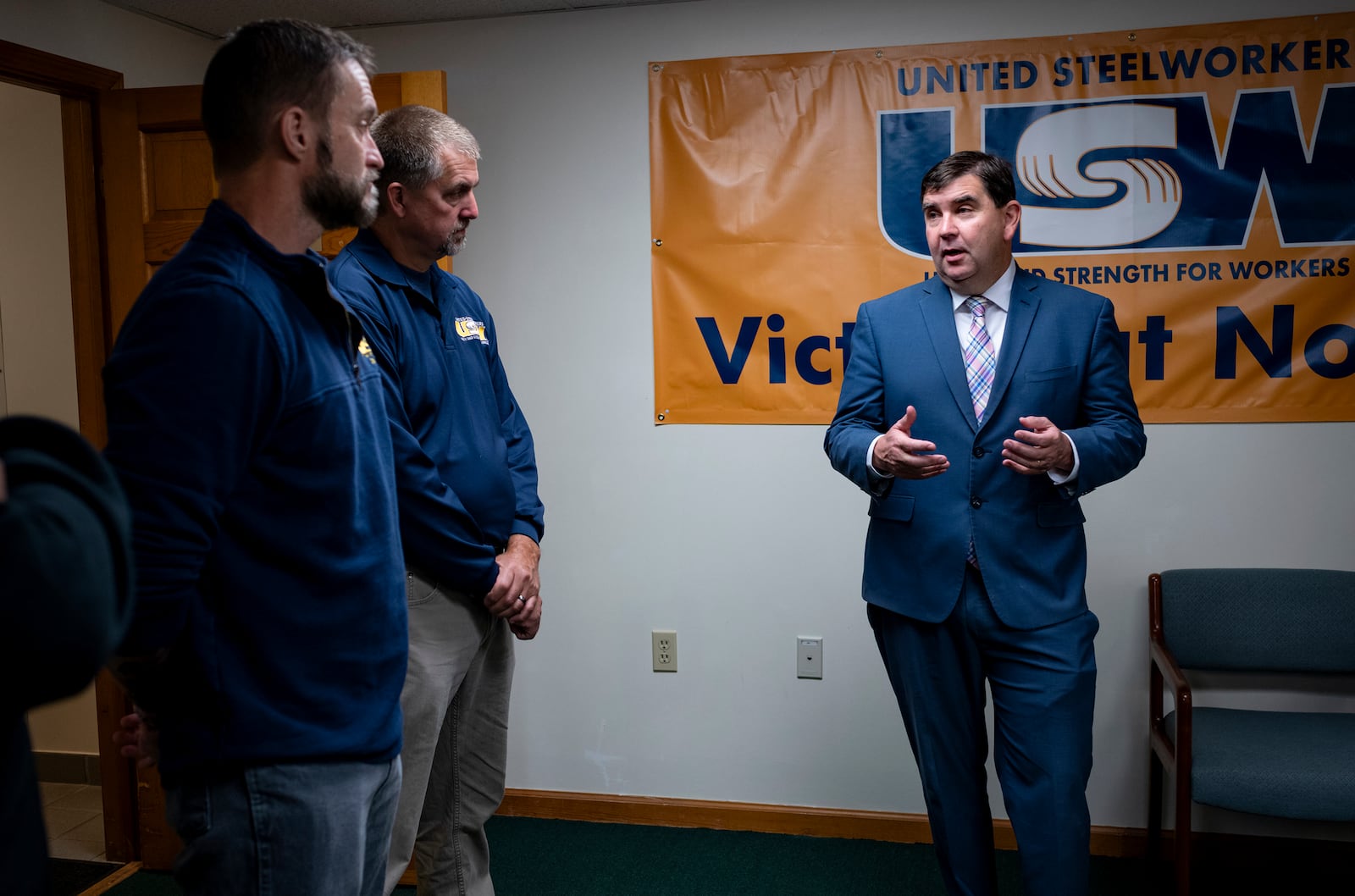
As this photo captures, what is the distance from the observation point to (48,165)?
131 inches

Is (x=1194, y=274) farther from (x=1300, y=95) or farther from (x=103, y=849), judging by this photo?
(x=103, y=849)

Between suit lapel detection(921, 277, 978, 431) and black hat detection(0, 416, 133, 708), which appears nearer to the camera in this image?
black hat detection(0, 416, 133, 708)

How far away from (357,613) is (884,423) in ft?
4.46

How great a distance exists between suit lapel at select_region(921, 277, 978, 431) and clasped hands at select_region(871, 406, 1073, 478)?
147 millimetres

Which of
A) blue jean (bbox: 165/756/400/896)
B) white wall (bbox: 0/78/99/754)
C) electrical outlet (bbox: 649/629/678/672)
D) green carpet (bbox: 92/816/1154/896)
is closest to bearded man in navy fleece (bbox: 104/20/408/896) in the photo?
blue jean (bbox: 165/756/400/896)

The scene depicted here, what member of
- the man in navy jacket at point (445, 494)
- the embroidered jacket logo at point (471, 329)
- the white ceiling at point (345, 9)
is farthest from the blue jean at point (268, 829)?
the white ceiling at point (345, 9)

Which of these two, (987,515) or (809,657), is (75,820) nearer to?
(809,657)

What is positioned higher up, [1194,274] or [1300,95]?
[1300,95]

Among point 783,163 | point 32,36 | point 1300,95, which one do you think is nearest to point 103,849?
point 32,36

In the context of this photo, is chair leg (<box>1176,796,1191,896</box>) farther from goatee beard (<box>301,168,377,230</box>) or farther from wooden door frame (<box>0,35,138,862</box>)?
wooden door frame (<box>0,35,138,862</box>)

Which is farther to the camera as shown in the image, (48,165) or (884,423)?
(48,165)

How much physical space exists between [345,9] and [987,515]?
238cm

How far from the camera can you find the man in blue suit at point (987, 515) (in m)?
2.06

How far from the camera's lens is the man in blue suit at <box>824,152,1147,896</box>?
206cm
